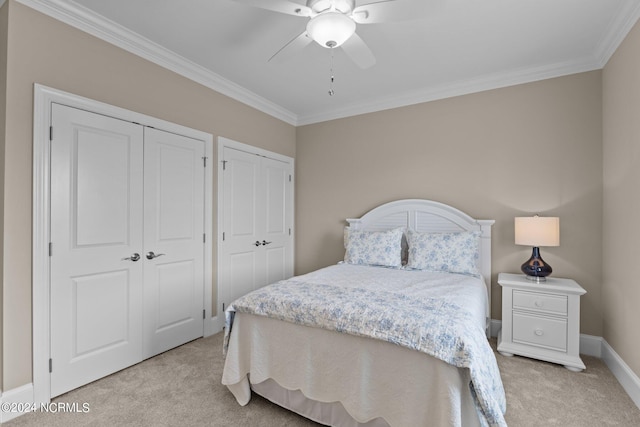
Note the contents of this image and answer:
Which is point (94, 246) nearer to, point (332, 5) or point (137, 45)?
point (137, 45)

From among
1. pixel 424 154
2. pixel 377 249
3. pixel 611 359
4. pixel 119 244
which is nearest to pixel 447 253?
pixel 377 249

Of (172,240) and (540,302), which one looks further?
(172,240)

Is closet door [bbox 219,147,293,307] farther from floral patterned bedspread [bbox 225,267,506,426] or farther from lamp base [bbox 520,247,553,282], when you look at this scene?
lamp base [bbox 520,247,553,282]

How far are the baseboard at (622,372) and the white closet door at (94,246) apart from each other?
146 inches

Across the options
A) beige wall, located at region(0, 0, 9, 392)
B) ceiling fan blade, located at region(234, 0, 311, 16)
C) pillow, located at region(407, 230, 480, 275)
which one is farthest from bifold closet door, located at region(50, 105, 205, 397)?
pillow, located at region(407, 230, 480, 275)

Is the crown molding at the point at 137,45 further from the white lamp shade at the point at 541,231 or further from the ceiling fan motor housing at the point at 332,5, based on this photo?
the white lamp shade at the point at 541,231

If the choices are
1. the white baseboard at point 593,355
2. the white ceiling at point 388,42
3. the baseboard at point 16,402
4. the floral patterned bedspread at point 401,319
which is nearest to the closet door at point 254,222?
the white baseboard at point 593,355

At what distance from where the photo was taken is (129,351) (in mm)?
2570

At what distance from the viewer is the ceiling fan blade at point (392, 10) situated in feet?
5.42

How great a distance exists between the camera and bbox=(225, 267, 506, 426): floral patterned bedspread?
1423 mm

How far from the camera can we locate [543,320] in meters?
2.64

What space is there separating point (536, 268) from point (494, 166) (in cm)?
112

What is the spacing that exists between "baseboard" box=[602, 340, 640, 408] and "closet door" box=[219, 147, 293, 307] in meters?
3.45

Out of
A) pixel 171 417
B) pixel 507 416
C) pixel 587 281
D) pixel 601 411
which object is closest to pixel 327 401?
pixel 171 417
